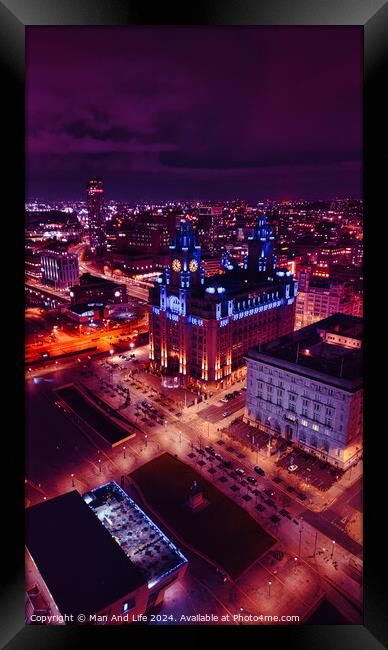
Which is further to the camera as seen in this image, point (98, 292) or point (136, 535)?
point (98, 292)

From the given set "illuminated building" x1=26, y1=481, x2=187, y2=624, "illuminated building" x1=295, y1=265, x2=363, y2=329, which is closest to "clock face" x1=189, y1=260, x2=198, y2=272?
"illuminated building" x1=295, y1=265, x2=363, y2=329

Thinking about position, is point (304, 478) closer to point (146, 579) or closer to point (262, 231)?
point (146, 579)

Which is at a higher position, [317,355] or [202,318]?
[202,318]

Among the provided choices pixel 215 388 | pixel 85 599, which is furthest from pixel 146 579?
pixel 215 388

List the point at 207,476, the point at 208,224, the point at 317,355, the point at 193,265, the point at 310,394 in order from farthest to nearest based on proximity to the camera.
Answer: the point at 208,224 → the point at 193,265 → the point at 317,355 → the point at 310,394 → the point at 207,476

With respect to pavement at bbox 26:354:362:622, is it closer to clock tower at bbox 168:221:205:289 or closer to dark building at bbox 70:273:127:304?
clock tower at bbox 168:221:205:289

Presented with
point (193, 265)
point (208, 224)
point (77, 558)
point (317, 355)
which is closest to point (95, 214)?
point (208, 224)

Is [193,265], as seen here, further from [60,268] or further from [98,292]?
[60,268]

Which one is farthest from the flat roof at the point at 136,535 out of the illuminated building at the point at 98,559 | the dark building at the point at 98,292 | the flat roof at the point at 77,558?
the dark building at the point at 98,292
